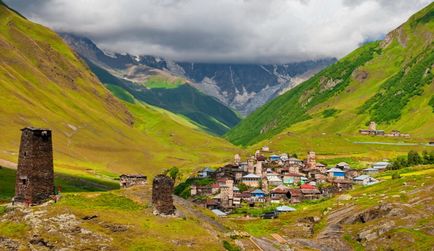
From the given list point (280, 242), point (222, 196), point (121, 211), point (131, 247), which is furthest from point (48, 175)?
point (222, 196)

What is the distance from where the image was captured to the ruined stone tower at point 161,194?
7075cm

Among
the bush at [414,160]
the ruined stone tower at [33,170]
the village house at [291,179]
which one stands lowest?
the ruined stone tower at [33,170]

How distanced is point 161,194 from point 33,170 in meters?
16.2

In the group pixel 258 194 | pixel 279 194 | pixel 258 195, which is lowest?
pixel 258 195

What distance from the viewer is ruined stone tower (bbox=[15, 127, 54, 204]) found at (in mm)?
69312

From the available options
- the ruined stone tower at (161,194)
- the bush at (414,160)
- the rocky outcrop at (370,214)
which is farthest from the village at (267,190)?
the ruined stone tower at (161,194)

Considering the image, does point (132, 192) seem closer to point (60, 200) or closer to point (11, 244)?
point (60, 200)

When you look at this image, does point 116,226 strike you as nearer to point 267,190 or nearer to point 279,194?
point 279,194

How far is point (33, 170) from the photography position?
228ft

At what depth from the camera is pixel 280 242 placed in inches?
3745

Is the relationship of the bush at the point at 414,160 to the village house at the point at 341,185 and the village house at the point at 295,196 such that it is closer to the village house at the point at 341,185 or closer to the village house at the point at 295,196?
the village house at the point at 341,185

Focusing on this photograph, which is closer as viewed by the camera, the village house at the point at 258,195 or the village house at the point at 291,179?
the village house at the point at 258,195

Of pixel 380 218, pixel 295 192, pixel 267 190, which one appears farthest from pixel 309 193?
pixel 380 218

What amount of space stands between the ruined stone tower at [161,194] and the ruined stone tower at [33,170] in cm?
1337
